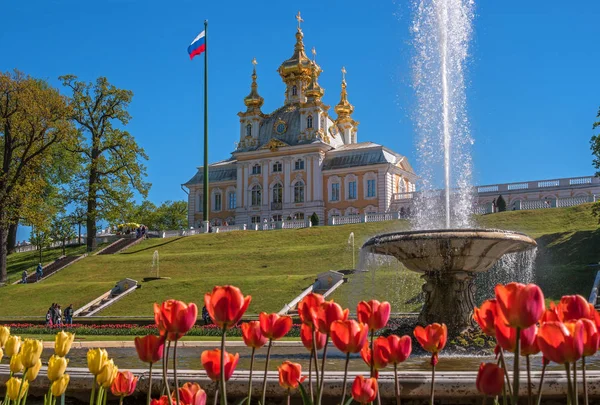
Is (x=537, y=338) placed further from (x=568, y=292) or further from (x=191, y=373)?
(x=568, y=292)

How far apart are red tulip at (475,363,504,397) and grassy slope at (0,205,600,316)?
17278mm

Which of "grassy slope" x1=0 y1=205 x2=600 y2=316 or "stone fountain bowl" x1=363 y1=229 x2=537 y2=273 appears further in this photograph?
"grassy slope" x1=0 y1=205 x2=600 y2=316

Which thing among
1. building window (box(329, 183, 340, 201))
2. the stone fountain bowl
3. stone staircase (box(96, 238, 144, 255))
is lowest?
the stone fountain bowl

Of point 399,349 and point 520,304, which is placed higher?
point 520,304

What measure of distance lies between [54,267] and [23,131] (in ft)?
27.5

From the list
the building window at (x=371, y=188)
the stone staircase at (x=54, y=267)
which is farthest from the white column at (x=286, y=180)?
the stone staircase at (x=54, y=267)

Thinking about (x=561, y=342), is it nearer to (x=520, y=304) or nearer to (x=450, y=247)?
(x=520, y=304)

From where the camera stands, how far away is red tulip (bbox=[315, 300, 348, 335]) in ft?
8.23

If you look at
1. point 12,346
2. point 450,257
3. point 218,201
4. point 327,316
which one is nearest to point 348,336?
point 327,316

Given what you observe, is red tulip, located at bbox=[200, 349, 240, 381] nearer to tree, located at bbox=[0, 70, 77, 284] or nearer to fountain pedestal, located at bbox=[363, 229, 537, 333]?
fountain pedestal, located at bbox=[363, 229, 537, 333]

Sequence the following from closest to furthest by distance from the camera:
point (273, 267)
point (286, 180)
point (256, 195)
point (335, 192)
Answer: point (273, 267), point (335, 192), point (286, 180), point (256, 195)

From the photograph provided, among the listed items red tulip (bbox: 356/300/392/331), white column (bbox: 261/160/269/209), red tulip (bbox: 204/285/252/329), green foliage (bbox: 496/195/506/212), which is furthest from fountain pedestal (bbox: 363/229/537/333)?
white column (bbox: 261/160/269/209)

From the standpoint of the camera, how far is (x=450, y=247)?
35.0ft

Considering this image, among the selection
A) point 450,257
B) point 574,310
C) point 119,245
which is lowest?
point 574,310
